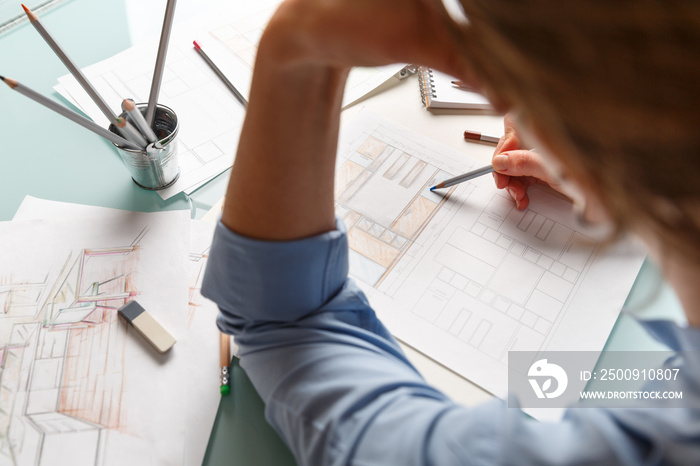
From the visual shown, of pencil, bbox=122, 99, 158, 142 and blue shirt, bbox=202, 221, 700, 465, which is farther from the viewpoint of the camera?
pencil, bbox=122, 99, 158, 142

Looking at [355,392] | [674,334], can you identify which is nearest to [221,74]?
[355,392]

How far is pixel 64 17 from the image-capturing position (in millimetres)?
892

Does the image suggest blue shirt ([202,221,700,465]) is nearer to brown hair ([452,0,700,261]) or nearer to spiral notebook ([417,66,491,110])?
brown hair ([452,0,700,261])

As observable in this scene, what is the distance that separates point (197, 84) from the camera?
81 centimetres

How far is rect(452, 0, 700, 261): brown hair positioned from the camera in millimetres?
262

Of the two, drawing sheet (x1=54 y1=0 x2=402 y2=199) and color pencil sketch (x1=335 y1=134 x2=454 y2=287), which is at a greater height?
drawing sheet (x1=54 y1=0 x2=402 y2=199)

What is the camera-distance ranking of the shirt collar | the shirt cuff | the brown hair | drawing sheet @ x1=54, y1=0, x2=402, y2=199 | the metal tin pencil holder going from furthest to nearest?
drawing sheet @ x1=54, y1=0, x2=402, y2=199, the metal tin pencil holder, the shirt cuff, the shirt collar, the brown hair

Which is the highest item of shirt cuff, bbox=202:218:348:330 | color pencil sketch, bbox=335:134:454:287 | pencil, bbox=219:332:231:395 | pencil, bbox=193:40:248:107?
pencil, bbox=193:40:248:107

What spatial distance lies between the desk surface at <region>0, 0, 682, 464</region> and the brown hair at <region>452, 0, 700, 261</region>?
0.31m

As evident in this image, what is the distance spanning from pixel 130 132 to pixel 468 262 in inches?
17.0

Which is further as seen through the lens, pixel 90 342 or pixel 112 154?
pixel 112 154

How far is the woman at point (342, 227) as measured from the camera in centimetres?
27

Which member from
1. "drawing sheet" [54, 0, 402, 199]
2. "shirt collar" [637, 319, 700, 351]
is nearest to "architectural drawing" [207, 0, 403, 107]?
"drawing sheet" [54, 0, 402, 199]

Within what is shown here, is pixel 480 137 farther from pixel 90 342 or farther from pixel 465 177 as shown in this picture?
pixel 90 342
